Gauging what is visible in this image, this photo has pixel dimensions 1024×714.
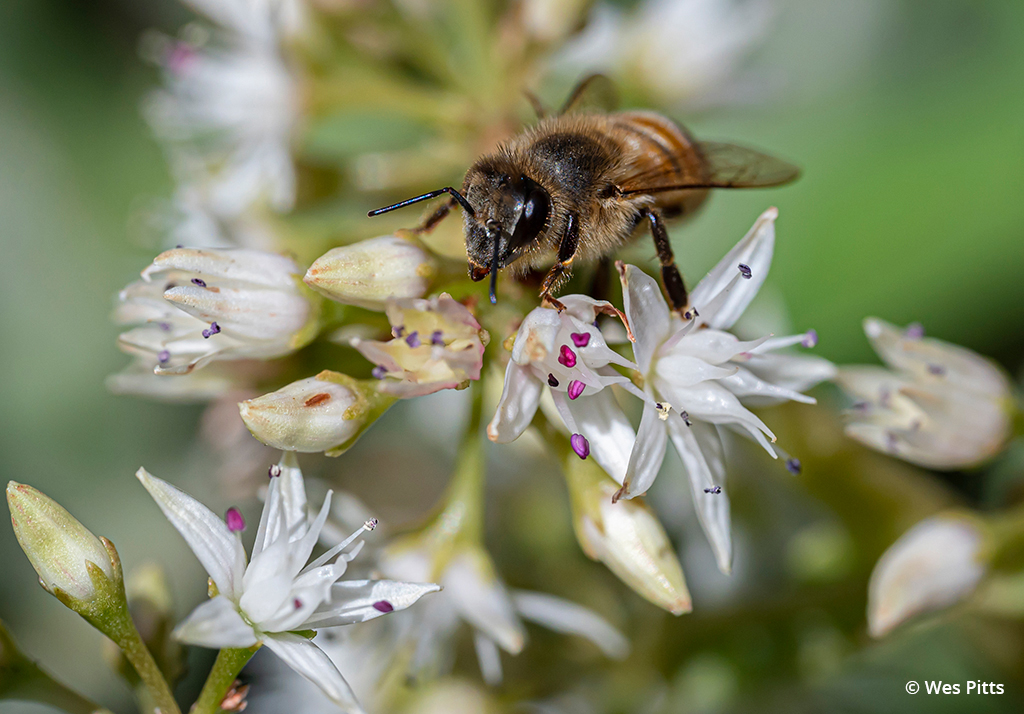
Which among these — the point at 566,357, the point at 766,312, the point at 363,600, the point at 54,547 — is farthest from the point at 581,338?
the point at 766,312

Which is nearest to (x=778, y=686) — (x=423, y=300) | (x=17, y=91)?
(x=423, y=300)

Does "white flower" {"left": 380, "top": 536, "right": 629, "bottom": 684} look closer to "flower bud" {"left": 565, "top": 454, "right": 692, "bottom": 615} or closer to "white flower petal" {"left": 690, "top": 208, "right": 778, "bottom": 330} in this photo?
"flower bud" {"left": 565, "top": 454, "right": 692, "bottom": 615}

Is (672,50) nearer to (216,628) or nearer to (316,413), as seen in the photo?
(316,413)

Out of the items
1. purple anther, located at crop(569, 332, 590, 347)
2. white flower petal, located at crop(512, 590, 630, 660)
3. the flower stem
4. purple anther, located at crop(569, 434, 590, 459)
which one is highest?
purple anther, located at crop(569, 332, 590, 347)

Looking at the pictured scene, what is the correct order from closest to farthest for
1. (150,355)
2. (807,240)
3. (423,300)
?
(423,300)
(150,355)
(807,240)

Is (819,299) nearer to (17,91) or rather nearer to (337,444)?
(337,444)

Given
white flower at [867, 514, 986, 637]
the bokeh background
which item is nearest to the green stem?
the bokeh background
